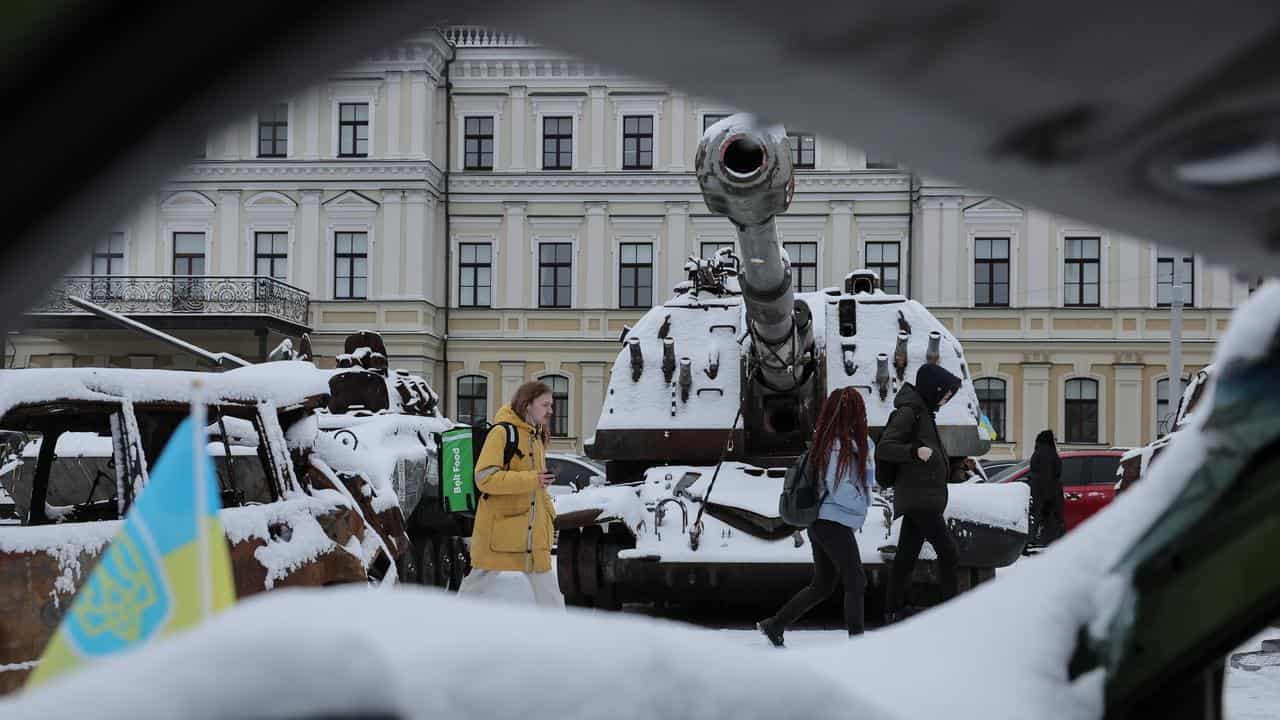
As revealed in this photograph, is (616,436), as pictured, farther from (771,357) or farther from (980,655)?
(980,655)

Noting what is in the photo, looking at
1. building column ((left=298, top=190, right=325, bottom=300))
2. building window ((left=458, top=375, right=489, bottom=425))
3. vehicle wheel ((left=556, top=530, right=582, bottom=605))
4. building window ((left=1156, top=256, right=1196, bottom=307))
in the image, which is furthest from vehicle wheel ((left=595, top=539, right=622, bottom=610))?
building window ((left=458, top=375, right=489, bottom=425))

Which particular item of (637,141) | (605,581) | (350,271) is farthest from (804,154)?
(605,581)

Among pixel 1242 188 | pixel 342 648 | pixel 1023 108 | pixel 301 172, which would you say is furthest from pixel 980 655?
pixel 301 172

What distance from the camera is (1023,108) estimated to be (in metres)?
1.06

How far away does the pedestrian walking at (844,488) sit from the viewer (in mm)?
6809

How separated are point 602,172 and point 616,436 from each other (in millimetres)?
23590

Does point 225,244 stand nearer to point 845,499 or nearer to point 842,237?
point 842,237

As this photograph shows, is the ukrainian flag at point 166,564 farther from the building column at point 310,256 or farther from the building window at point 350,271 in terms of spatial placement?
the building window at point 350,271

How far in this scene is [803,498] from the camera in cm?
684

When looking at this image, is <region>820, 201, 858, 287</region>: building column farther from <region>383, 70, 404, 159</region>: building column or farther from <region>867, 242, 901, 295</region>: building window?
<region>383, 70, 404, 159</region>: building column

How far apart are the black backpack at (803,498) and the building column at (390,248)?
26.0 meters

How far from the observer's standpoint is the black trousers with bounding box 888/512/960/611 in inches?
295

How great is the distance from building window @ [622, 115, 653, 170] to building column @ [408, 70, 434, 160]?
15.3ft

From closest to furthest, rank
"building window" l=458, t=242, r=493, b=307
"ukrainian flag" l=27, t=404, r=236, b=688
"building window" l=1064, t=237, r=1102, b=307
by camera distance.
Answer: "ukrainian flag" l=27, t=404, r=236, b=688
"building window" l=1064, t=237, r=1102, b=307
"building window" l=458, t=242, r=493, b=307
